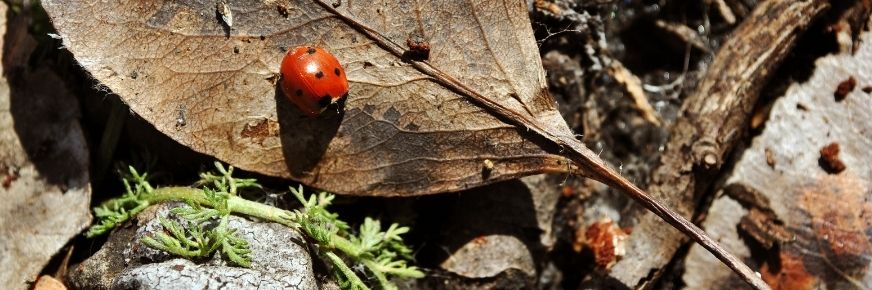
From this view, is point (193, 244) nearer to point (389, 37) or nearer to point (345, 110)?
point (345, 110)

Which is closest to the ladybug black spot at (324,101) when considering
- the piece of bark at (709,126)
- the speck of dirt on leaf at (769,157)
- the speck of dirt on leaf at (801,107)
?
the piece of bark at (709,126)

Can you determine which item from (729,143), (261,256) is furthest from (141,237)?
(729,143)

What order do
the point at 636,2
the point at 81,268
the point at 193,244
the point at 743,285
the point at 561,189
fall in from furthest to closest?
1. the point at 636,2
2. the point at 561,189
3. the point at 743,285
4. the point at 81,268
5. the point at 193,244

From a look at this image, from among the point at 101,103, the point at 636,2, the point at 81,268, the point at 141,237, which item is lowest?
the point at 81,268

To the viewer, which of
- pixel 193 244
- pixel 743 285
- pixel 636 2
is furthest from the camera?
pixel 636 2

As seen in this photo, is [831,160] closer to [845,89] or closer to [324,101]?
[845,89]

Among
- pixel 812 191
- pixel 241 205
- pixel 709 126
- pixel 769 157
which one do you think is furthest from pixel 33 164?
pixel 812 191

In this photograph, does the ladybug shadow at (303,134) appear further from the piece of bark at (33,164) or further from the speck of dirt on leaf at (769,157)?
the speck of dirt on leaf at (769,157)
